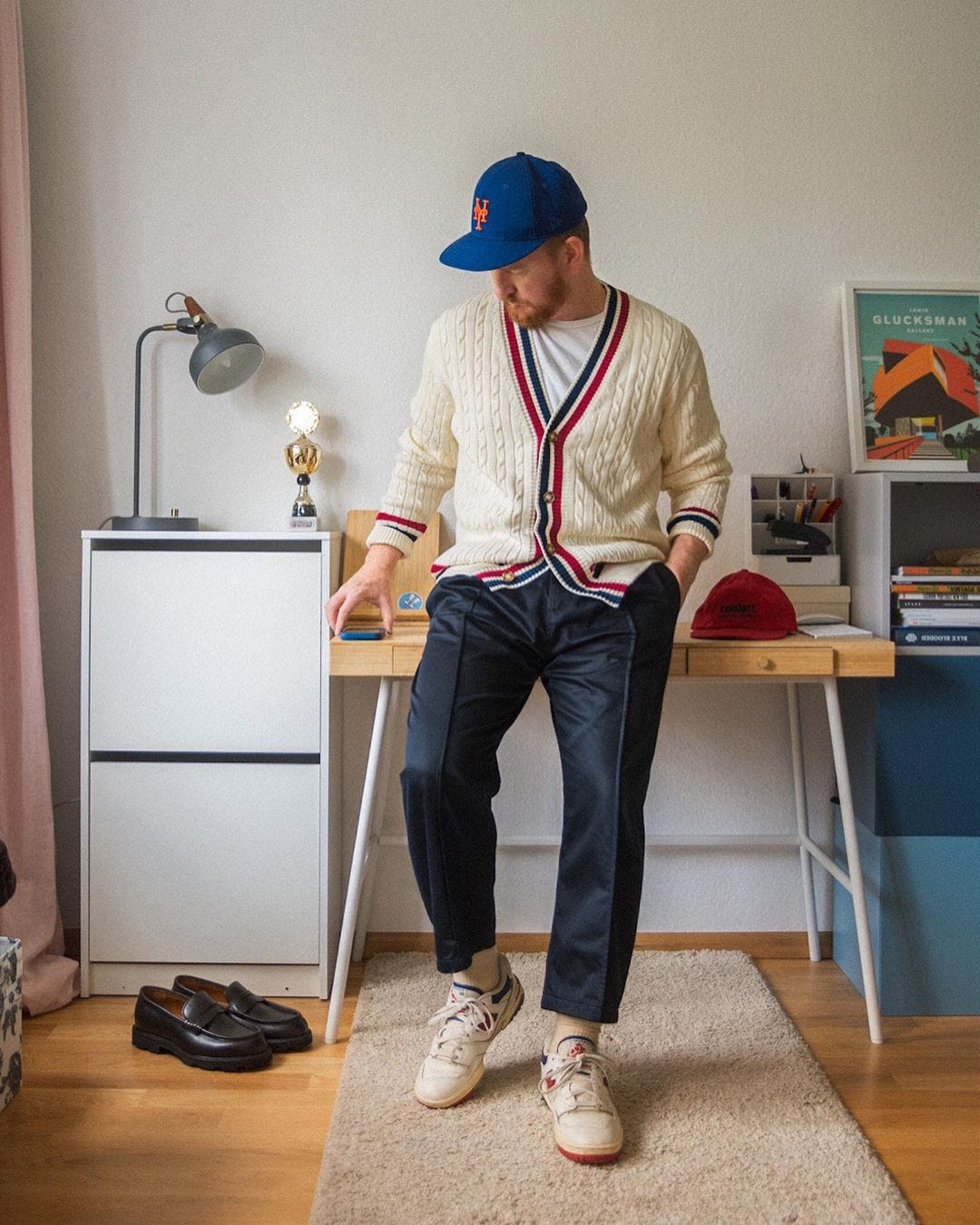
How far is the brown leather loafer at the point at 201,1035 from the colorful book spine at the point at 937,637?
4.30ft

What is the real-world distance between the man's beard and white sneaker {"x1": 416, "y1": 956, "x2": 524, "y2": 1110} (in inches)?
39.6

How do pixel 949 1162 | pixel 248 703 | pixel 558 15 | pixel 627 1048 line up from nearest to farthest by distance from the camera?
pixel 949 1162 < pixel 627 1048 < pixel 248 703 < pixel 558 15

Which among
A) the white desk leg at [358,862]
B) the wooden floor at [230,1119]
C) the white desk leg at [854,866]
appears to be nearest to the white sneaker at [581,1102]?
the wooden floor at [230,1119]

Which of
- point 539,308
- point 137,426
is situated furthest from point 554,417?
point 137,426

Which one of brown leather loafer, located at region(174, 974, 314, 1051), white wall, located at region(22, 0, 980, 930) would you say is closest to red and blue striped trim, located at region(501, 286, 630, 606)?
white wall, located at region(22, 0, 980, 930)

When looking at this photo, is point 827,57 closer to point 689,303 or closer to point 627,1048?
point 689,303

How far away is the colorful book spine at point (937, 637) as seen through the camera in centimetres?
214

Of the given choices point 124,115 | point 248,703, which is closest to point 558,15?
point 124,115

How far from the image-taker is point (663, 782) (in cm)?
245

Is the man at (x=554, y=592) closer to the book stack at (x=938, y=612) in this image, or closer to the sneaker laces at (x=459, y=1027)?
the sneaker laces at (x=459, y=1027)

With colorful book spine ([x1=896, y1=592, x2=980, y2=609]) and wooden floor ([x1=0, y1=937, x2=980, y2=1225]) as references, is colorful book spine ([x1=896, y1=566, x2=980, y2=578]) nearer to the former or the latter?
colorful book spine ([x1=896, y1=592, x2=980, y2=609])

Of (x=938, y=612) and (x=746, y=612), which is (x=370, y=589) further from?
(x=938, y=612)

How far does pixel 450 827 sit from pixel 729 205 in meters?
1.43

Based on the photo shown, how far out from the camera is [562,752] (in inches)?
68.3
